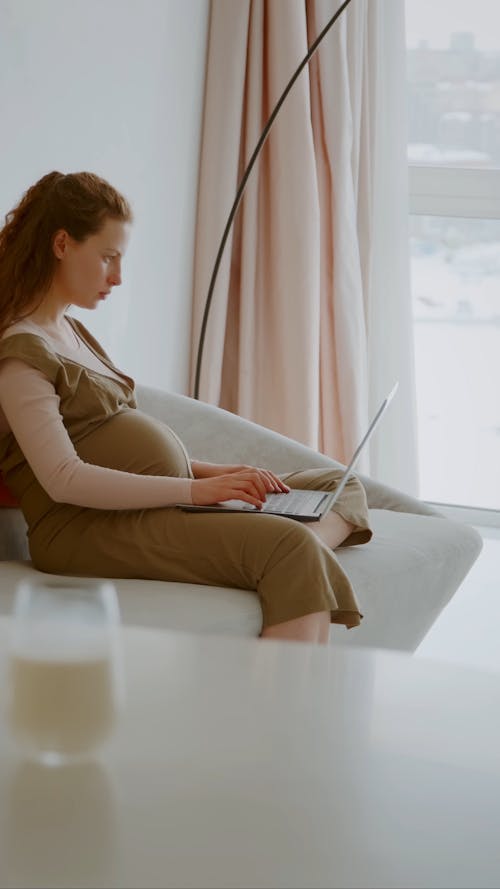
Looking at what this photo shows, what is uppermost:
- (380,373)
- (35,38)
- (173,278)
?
(35,38)

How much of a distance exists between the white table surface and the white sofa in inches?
32.2

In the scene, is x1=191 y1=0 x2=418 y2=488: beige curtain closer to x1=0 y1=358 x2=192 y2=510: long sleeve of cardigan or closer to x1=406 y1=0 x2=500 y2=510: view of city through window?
x1=406 y1=0 x2=500 y2=510: view of city through window

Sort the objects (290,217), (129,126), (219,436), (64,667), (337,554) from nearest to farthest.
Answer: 1. (64,667)
2. (337,554)
3. (219,436)
4. (129,126)
5. (290,217)

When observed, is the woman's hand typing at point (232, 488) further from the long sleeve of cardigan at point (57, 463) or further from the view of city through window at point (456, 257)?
the view of city through window at point (456, 257)

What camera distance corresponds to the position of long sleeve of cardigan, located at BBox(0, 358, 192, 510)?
1842mm

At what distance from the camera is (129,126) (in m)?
3.32

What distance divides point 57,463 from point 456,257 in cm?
285

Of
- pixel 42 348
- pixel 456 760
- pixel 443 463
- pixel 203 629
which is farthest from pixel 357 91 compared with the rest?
pixel 456 760

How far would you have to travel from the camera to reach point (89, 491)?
1.85 metres

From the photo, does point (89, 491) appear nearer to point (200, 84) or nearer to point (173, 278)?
point (173, 278)

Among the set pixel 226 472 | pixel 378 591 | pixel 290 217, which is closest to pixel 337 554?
pixel 378 591

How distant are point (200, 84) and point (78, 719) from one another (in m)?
3.37

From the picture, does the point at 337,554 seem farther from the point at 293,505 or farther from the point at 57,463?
the point at 57,463

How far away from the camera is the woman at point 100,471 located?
6.04 ft
